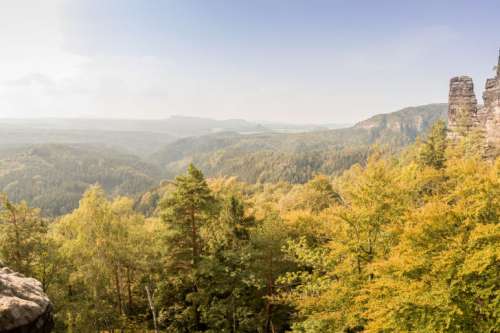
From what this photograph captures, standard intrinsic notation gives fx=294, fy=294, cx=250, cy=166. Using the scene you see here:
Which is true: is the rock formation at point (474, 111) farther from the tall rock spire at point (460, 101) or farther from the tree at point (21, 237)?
the tree at point (21, 237)

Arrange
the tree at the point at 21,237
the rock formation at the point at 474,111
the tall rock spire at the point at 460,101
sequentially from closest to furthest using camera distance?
the tree at the point at 21,237 < the rock formation at the point at 474,111 < the tall rock spire at the point at 460,101

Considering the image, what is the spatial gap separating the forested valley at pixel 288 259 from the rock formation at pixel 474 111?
2691cm

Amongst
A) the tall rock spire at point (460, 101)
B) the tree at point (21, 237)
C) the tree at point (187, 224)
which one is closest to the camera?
the tree at point (21, 237)

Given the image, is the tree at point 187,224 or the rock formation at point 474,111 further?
the rock formation at point 474,111

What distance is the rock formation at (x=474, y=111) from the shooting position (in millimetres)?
48219

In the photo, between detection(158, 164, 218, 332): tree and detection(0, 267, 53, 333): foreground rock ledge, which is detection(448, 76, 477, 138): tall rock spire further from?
detection(0, 267, 53, 333): foreground rock ledge

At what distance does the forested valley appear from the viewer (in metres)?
13.5

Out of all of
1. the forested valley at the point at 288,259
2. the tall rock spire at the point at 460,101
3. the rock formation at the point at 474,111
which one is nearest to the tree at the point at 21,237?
Answer: the forested valley at the point at 288,259

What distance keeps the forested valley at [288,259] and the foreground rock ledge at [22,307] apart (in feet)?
21.6

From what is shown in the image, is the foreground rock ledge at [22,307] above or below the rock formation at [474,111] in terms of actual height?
below

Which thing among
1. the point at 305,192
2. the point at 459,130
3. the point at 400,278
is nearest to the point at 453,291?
the point at 400,278

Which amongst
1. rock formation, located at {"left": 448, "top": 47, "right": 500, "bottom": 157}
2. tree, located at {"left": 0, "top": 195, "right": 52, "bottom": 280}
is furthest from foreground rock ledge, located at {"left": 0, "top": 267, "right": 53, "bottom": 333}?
rock formation, located at {"left": 448, "top": 47, "right": 500, "bottom": 157}

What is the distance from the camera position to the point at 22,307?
12945mm

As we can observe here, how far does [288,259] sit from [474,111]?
79.2 metres
